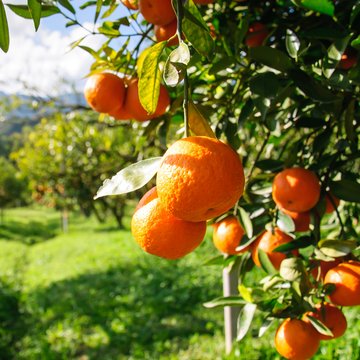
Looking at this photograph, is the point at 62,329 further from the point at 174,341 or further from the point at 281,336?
the point at 281,336

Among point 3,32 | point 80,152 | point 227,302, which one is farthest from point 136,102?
point 80,152

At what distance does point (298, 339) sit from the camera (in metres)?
0.81

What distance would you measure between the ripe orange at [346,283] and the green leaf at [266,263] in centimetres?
13

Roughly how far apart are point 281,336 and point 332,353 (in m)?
1.07

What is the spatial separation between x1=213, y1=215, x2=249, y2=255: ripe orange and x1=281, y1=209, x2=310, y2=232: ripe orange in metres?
0.12

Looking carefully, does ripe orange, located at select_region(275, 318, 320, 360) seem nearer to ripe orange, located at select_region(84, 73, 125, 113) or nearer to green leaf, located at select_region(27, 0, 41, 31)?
ripe orange, located at select_region(84, 73, 125, 113)

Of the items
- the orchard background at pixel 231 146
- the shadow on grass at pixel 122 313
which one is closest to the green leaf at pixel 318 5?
the orchard background at pixel 231 146

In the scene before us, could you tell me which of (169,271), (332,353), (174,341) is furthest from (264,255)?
(169,271)

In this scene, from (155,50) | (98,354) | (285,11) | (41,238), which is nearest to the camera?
(155,50)

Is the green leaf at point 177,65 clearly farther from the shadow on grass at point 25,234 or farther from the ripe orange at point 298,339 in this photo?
the shadow on grass at point 25,234

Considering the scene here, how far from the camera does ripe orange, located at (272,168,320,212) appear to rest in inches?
34.4

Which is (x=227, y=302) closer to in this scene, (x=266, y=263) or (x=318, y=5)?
(x=266, y=263)

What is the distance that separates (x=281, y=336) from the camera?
2.74ft

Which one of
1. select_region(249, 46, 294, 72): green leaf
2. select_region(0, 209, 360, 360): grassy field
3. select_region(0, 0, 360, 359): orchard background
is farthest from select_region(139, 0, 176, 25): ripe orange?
select_region(0, 209, 360, 360): grassy field
